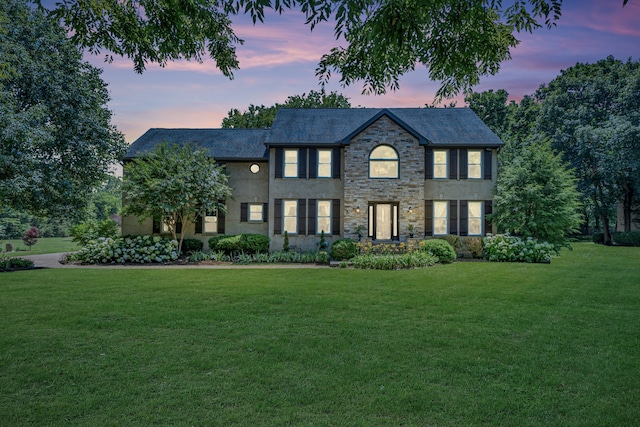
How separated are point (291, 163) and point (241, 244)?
15.4 ft

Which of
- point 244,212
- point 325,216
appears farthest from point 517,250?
point 244,212

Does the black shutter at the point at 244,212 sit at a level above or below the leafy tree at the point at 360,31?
below

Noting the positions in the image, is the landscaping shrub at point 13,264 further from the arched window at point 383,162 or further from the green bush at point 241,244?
the arched window at point 383,162

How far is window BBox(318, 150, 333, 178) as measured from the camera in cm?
1872

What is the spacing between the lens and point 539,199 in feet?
54.4

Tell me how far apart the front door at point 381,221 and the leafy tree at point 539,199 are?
493 cm

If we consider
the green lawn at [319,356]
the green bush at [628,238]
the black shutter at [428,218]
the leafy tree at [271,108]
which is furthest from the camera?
the leafy tree at [271,108]

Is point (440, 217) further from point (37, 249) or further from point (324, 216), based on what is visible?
point (37, 249)

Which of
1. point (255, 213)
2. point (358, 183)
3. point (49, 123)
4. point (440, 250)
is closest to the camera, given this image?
point (440, 250)

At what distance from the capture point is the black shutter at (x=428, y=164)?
1862cm

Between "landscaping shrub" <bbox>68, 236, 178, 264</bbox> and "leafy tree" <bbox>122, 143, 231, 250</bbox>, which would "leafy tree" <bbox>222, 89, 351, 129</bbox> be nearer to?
"leafy tree" <bbox>122, 143, 231, 250</bbox>

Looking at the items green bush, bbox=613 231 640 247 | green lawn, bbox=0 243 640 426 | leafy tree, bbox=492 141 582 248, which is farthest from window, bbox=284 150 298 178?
green bush, bbox=613 231 640 247

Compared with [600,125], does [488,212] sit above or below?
below

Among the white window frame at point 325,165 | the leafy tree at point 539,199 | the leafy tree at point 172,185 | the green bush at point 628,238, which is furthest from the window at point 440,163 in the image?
the green bush at point 628,238
